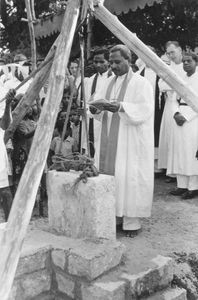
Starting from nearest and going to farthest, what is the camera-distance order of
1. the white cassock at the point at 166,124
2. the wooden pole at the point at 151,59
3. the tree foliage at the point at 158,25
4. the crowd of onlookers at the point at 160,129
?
1. the wooden pole at the point at 151,59
2. the crowd of onlookers at the point at 160,129
3. the white cassock at the point at 166,124
4. the tree foliage at the point at 158,25

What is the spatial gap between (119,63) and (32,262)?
229cm

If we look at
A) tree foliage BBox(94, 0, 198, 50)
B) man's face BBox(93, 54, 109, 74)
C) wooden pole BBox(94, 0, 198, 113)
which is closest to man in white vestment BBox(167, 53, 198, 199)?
man's face BBox(93, 54, 109, 74)

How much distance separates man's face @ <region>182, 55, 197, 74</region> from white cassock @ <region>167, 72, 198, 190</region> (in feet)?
0.29

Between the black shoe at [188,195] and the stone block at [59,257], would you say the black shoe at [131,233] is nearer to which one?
the stone block at [59,257]

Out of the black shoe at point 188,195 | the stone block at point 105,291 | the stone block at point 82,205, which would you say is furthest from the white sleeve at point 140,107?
the black shoe at point 188,195

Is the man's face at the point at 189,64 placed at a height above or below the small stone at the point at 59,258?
above

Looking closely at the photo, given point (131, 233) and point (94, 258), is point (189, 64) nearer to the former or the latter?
point (131, 233)

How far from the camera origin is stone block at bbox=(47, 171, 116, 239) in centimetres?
353

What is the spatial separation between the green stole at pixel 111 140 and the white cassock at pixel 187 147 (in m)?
1.77

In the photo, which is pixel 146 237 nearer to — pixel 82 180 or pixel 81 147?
pixel 82 180

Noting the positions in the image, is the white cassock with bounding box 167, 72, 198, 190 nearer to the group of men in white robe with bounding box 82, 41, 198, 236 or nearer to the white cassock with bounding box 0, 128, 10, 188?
the group of men in white robe with bounding box 82, 41, 198, 236

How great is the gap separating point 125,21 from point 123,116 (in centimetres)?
671

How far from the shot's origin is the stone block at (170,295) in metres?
3.43

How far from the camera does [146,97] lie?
4375 mm
